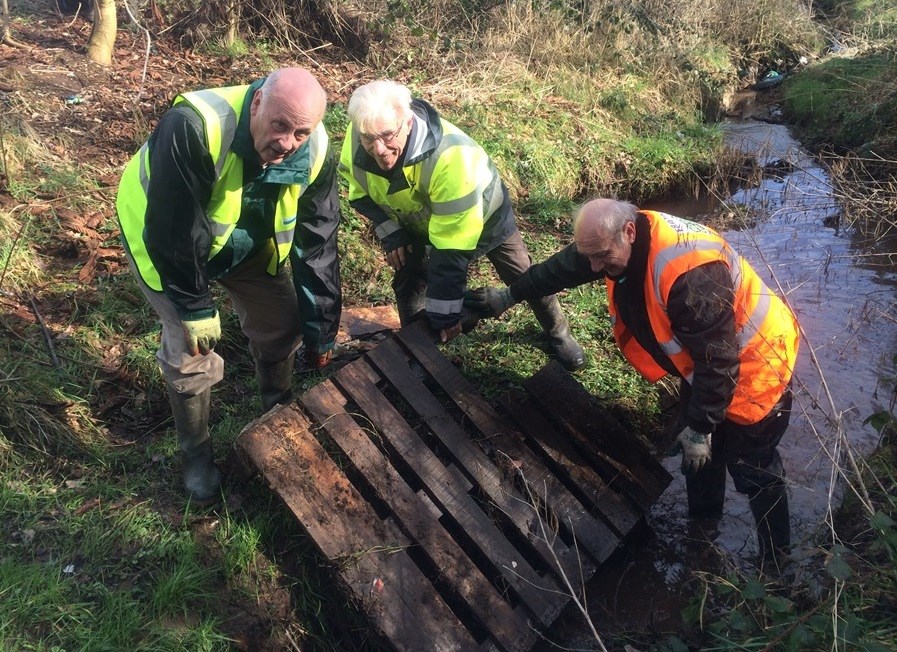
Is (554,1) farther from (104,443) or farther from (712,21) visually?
(104,443)

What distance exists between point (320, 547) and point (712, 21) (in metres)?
10.9

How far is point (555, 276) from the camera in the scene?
3486 millimetres

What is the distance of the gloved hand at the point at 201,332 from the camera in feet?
9.10

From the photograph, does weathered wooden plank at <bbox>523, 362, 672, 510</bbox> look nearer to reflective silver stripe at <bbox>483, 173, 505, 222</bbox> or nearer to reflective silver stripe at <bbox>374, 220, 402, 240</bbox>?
reflective silver stripe at <bbox>483, 173, 505, 222</bbox>

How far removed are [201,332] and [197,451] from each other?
65 centimetres

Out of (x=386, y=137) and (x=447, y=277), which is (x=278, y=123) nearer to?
(x=386, y=137)

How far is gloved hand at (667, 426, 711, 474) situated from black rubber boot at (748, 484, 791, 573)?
13.0 inches

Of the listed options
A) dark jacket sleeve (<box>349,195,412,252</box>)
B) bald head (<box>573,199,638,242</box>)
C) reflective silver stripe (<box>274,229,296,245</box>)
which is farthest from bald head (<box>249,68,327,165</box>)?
bald head (<box>573,199,638,242</box>)

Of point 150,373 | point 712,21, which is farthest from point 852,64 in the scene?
point 150,373

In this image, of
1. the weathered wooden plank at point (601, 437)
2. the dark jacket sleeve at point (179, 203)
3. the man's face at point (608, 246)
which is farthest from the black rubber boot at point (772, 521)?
the dark jacket sleeve at point (179, 203)

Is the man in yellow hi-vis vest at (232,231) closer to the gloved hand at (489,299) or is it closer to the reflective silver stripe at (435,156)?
the reflective silver stripe at (435,156)

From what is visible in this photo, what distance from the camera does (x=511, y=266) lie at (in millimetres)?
3990

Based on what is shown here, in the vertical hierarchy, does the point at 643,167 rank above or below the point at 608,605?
above

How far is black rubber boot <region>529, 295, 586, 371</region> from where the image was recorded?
165 inches
